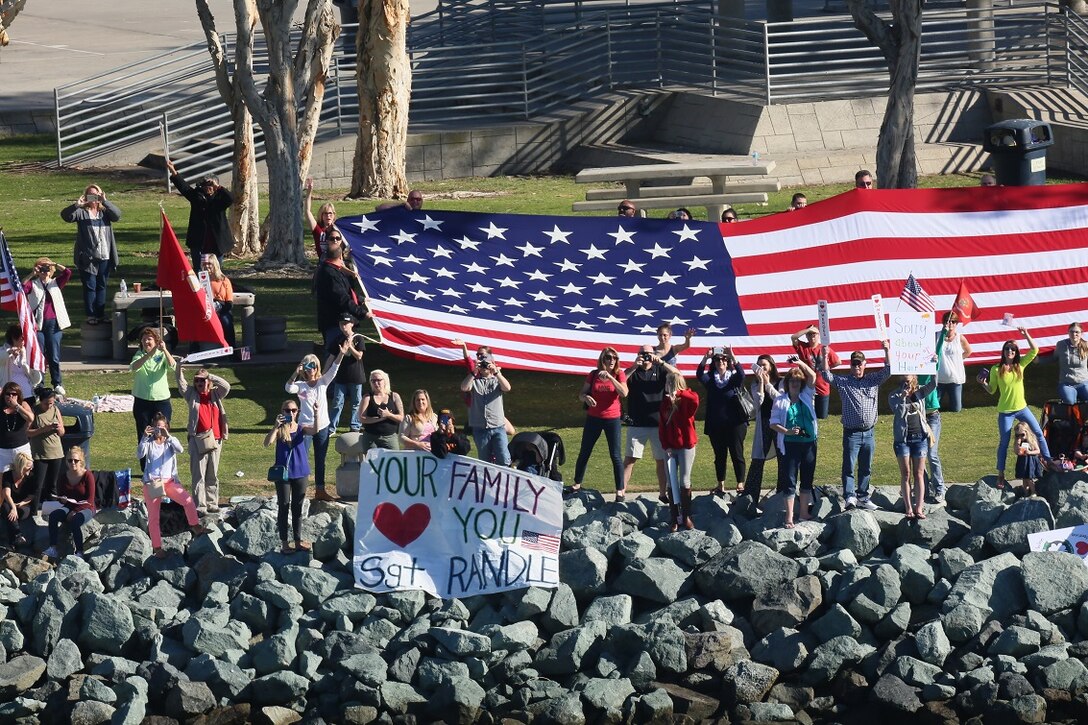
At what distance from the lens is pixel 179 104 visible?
3753 centimetres

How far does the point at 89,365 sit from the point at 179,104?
13884 millimetres

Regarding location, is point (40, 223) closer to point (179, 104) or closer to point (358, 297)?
point (179, 104)

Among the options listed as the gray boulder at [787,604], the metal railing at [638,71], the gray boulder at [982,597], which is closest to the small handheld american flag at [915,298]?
the gray boulder at [982,597]

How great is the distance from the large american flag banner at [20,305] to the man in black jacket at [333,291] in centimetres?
321

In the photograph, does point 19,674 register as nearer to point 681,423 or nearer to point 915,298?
point 681,423

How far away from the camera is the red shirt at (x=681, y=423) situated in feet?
61.6

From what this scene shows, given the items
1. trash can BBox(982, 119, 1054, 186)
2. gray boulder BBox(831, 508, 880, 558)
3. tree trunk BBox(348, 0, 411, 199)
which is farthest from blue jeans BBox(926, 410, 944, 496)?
tree trunk BBox(348, 0, 411, 199)

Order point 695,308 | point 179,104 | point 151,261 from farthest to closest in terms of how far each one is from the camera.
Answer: point 179,104
point 151,261
point 695,308

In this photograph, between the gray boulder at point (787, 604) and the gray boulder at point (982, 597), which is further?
the gray boulder at point (787, 604)

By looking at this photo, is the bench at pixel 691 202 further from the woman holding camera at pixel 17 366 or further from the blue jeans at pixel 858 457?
the woman holding camera at pixel 17 366

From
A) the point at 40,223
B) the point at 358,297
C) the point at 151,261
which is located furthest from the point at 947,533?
the point at 40,223

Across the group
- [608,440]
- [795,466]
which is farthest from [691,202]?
[795,466]

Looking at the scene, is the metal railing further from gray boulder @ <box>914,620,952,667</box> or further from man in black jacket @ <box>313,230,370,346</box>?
gray boulder @ <box>914,620,952,667</box>

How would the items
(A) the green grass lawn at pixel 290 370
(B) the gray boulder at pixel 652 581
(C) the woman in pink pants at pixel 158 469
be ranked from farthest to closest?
(A) the green grass lawn at pixel 290 370
(B) the gray boulder at pixel 652 581
(C) the woman in pink pants at pixel 158 469
